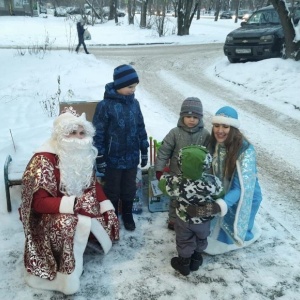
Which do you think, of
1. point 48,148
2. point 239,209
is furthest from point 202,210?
point 48,148

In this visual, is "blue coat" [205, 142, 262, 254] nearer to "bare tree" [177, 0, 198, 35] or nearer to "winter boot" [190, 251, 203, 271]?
"winter boot" [190, 251, 203, 271]

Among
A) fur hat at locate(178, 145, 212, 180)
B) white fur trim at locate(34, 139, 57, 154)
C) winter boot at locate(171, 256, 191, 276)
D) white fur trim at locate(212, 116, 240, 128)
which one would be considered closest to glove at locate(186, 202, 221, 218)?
fur hat at locate(178, 145, 212, 180)

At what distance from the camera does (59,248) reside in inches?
122

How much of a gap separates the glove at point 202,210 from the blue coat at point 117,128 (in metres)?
0.98

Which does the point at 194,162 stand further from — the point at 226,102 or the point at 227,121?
the point at 226,102

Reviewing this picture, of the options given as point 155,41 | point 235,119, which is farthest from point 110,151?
point 155,41

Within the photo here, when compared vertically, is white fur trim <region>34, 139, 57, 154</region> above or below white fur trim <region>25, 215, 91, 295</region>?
above

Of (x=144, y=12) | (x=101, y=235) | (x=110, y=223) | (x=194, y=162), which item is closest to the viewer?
(x=194, y=162)

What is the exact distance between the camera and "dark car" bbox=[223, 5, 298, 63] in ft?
40.7

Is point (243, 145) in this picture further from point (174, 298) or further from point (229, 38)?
point (229, 38)

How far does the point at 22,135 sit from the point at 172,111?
359 cm

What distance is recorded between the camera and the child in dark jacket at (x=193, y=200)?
2.94 metres

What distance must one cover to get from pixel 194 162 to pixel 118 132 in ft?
3.50

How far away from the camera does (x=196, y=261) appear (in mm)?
3426
